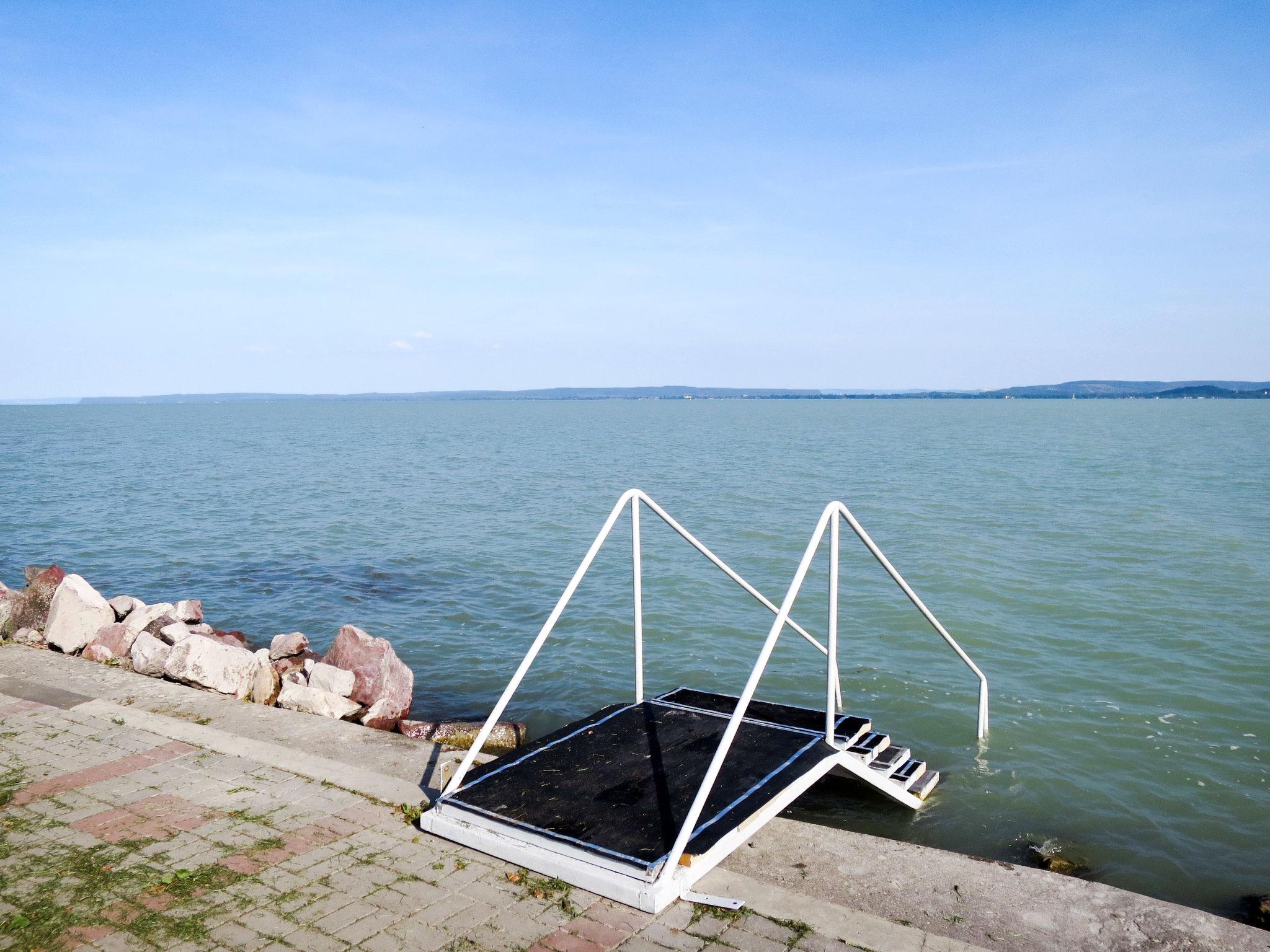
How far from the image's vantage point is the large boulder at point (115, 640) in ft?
36.1

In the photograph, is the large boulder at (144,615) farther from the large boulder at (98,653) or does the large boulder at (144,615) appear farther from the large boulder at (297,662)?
the large boulder at (297,662)

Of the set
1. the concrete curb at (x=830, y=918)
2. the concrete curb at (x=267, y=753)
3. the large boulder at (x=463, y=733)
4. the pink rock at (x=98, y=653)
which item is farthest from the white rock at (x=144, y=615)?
the concrete curb at (x=830, y=918)

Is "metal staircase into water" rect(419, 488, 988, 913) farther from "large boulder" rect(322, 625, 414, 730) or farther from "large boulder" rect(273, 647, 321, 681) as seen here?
"large boulder" rect(273, 647, 321, 681)

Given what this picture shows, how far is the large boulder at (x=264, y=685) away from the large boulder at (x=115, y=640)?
2.08 meters

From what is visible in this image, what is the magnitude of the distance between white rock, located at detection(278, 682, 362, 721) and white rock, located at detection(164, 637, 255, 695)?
1.51 feet

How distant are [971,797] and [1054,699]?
3688mm

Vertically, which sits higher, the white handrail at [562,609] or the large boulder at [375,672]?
the white handrail at [562,609]

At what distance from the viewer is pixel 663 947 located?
4.59m

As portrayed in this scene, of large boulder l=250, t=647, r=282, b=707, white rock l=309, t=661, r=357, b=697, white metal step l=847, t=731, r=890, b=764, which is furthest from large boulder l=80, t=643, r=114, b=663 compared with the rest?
white metal step l=847, t=731, r=890, b=764

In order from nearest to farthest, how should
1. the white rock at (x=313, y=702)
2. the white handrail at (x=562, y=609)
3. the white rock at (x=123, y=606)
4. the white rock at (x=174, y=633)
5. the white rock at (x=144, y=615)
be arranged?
the white handrail at (x=562, y=609) < the white rock at (x=313, y=702) < the white rock at (x=174, y=633) < the white rock at (x=144, y=615) < the white rock at (x=123, y=606)

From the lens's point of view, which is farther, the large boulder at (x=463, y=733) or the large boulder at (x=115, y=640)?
the large boulder at (x=115, y=640)

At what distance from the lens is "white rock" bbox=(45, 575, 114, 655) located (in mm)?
11273

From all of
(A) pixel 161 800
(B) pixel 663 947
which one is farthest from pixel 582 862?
(A) pixel 161 800

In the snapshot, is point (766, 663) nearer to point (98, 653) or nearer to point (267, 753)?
point (267, 753)
